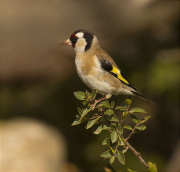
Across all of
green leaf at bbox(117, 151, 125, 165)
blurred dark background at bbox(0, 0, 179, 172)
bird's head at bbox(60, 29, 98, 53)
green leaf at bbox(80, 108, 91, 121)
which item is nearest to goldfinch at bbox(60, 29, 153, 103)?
bird's head at bbox(60, 29, 98, 53)

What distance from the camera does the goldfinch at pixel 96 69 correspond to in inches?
86.7

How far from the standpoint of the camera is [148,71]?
3.77 meters

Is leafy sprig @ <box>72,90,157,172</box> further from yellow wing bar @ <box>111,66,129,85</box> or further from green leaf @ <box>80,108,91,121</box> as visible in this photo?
yellow wing bar @ <box>111,66,129,85</box>

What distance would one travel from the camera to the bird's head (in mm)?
2289

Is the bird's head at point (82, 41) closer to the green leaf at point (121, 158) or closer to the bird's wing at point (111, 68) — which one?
the bird's wing at point (111, 68)

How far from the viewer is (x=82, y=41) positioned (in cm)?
232

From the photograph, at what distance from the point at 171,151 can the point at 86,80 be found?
113 inches

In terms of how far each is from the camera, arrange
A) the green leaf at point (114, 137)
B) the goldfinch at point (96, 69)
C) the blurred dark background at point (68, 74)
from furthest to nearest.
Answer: the blurred dark background at point (68, 74)
the goldfinch at point (96, 69)
the green leaf at point (114, 137)

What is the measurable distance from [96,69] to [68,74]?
273 centimetres

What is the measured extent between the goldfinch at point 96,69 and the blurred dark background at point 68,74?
1539 mm

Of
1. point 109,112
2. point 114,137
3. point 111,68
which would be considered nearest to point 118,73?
point 111,68

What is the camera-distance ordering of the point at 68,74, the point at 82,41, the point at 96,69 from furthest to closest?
1. the point at 68,74
2. the point at 82,41
3. the point at 96,69

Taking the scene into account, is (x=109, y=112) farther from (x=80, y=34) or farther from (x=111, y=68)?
(x=80, y=34)

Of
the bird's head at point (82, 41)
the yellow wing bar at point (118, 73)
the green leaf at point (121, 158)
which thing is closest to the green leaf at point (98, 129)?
the green leaf at point (121, 158)
